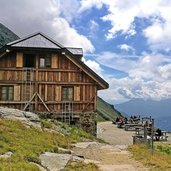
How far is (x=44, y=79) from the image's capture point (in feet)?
109

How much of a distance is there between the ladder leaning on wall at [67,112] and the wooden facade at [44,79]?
0.11 meters

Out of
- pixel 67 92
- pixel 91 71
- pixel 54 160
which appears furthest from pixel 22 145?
pixel 91 71

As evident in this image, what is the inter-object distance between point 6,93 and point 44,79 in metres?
3.67

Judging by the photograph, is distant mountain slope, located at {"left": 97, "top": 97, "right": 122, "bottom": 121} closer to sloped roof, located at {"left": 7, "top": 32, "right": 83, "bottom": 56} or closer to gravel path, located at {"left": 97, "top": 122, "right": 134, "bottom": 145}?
gravel path, located at {"left": 97, "top": 122, "right": 134, "bottom": 145}

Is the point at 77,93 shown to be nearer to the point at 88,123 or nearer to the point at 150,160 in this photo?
the point at 88,123

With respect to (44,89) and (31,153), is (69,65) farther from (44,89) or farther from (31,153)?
(31,153)

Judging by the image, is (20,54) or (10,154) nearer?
(10,154)

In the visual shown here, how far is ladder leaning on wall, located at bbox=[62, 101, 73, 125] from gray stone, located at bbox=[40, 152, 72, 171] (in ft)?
52.5

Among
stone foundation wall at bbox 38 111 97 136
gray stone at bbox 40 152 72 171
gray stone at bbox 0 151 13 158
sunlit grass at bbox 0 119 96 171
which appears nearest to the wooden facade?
stone foundation wall at bbox 38 111 97 136

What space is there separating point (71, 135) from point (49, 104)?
697cm

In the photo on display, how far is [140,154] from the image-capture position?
63.9 ft

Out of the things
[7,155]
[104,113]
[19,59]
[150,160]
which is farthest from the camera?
[104,113]

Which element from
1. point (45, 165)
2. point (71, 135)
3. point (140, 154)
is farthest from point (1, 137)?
point (71, 135)

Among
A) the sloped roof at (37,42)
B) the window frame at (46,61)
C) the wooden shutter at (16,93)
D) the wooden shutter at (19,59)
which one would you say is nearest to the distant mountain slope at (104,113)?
the window frame at (46,61)
